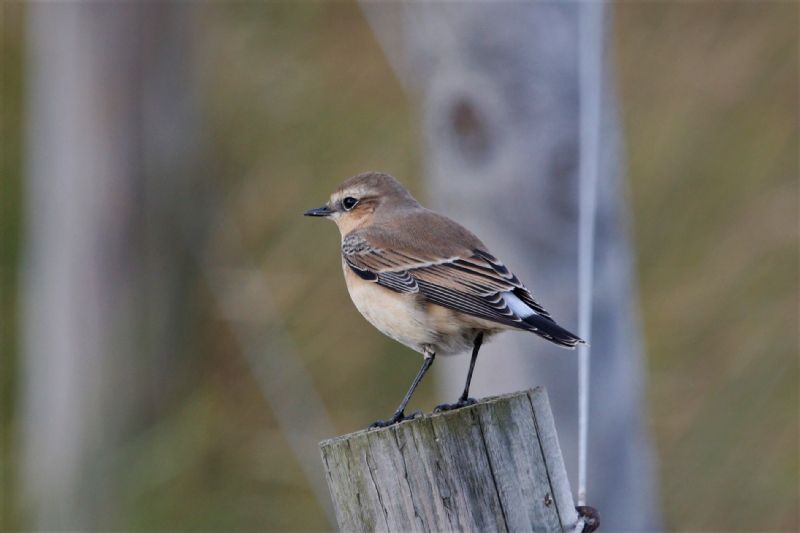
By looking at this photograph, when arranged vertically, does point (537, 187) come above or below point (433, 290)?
above

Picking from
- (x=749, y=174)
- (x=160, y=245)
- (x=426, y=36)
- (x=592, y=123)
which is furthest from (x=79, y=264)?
(x=749, y=174)

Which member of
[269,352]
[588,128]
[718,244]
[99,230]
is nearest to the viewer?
[588,128]

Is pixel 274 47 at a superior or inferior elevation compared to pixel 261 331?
superior

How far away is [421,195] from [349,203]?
144 inches

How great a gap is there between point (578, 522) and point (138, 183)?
5.24 metres

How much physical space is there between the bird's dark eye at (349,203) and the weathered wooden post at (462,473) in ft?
7.08

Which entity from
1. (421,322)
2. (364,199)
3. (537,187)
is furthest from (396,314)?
(537,187)

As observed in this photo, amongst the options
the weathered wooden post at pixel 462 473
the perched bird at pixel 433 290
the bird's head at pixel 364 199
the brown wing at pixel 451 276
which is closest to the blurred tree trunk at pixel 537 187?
the bird's head at pixel 364 199

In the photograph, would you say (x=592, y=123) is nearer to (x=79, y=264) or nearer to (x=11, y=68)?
(x=79, y=264)

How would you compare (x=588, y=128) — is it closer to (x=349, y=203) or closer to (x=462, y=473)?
(x=349, y=203)

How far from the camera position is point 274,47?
29.8 feet

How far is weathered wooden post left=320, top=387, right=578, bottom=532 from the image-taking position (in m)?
2.61

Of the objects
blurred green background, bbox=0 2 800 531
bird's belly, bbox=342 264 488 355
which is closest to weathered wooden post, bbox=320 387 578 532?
bird's belly, bbox=342 264 488 355

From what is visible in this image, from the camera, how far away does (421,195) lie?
27.7 feet
